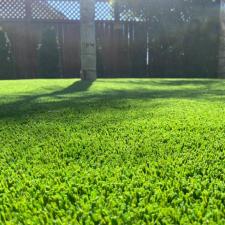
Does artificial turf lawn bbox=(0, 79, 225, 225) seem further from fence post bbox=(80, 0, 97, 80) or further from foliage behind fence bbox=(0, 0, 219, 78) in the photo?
foliage behind fence bbox=(0, 0, 219, 78)

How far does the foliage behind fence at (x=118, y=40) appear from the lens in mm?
12992

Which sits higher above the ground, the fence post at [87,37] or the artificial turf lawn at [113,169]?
the fence post at [87,37]

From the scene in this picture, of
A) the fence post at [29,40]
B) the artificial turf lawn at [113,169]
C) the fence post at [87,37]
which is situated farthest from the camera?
the fence post at [29,40]

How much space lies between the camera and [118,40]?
13.4m

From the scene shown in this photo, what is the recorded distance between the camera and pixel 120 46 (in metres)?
13.5

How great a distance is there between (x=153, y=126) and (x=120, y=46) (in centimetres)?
1114

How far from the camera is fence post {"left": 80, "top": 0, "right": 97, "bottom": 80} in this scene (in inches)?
321

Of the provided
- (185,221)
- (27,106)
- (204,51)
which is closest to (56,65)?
(204,51)

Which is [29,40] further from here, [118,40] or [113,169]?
[113,169]

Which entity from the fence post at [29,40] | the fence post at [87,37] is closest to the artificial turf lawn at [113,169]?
the fence post at [87,37]

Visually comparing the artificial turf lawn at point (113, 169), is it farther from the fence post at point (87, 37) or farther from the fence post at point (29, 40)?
the fence post at point (29, 40)

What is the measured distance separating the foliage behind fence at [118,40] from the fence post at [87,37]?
484 cm

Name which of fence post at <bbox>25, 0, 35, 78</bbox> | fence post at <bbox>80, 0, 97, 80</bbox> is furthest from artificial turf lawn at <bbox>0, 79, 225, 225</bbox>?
fence post at <bbox>25, 0, 35, 78</bbox>

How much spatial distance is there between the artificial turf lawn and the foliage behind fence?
10.4 meters
